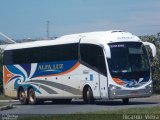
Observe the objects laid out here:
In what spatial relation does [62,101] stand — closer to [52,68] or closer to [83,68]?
[52,68]

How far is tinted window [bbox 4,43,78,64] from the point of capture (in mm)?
32062

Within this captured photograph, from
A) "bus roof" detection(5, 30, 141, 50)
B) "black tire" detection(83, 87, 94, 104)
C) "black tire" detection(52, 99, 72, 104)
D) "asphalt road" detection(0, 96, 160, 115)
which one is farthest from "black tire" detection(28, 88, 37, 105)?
"black tire" detection(83, 87, 94, 104)

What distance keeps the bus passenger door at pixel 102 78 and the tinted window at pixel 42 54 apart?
7.72 feet

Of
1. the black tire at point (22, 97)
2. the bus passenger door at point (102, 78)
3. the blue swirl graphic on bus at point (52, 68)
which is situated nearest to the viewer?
the bus passenger door at point (102, 78)

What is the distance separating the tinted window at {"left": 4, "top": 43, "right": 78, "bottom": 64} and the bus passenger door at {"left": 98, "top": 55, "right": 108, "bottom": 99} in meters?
2.35

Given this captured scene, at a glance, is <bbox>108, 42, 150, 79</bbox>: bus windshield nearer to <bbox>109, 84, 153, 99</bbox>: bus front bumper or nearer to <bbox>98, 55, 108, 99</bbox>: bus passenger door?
<bbox>98, 55, 108, 99</bbox>: bus passenger door

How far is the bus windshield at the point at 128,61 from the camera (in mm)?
28895

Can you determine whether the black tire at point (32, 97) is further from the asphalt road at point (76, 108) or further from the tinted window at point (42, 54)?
the asphalt road at point (76, 108)

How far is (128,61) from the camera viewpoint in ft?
95.6

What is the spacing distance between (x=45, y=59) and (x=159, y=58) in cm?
1092

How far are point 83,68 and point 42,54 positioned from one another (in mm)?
4392

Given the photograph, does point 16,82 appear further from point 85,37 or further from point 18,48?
point 85,37

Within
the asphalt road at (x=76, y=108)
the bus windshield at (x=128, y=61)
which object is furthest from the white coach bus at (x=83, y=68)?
the asphalt road at (x=76, y=108)

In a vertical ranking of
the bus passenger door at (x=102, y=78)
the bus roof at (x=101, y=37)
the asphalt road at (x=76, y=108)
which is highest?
the bus roof at (x=101, y=37)
